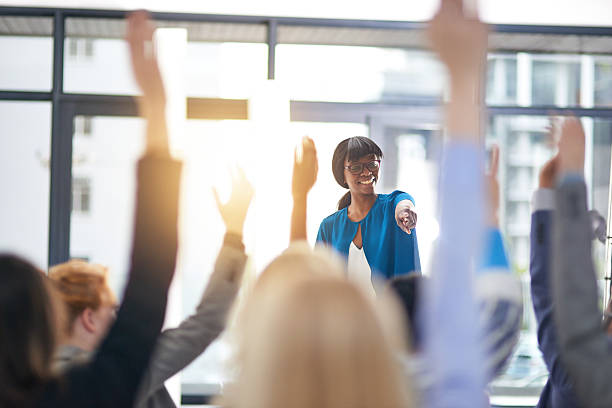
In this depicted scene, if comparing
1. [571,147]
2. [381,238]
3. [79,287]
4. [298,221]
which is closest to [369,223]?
[381,238]

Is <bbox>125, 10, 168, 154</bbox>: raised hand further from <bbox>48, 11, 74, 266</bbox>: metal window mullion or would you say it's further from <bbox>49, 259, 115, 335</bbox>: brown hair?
<bbox>48, 11, 74, 266</bbox>: metal window mullion

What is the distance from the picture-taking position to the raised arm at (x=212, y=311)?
4.46 feet

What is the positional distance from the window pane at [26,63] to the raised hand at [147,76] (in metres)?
4.09

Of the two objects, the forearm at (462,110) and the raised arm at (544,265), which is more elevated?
the forearm at (462,110)

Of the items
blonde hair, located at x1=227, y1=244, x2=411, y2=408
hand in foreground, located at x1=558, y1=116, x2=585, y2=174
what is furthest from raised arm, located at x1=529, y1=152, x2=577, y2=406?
blonde hair, located at x1=227, y1=244, x2=411, y2=408

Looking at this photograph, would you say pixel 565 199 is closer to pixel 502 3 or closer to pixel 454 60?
pixel 454 60

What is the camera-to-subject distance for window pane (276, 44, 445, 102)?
495cm

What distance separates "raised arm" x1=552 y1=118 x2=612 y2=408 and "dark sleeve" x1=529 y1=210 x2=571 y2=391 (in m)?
0.25

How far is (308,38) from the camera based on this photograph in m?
4.95

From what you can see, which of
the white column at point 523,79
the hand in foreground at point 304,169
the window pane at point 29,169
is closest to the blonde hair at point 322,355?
the hand in foreground at point 304,169

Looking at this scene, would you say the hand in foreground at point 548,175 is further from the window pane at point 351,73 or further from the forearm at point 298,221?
the window pane at point 351,73

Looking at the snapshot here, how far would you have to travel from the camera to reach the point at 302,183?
1.56 meters

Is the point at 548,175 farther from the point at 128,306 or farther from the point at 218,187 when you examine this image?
the point at 218,187

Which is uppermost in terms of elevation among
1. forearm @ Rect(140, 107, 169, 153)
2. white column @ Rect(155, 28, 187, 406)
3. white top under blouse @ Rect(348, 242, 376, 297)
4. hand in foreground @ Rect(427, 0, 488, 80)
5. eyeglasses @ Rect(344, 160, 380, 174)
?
white column @ Rect(155, 28, 187, 406)
